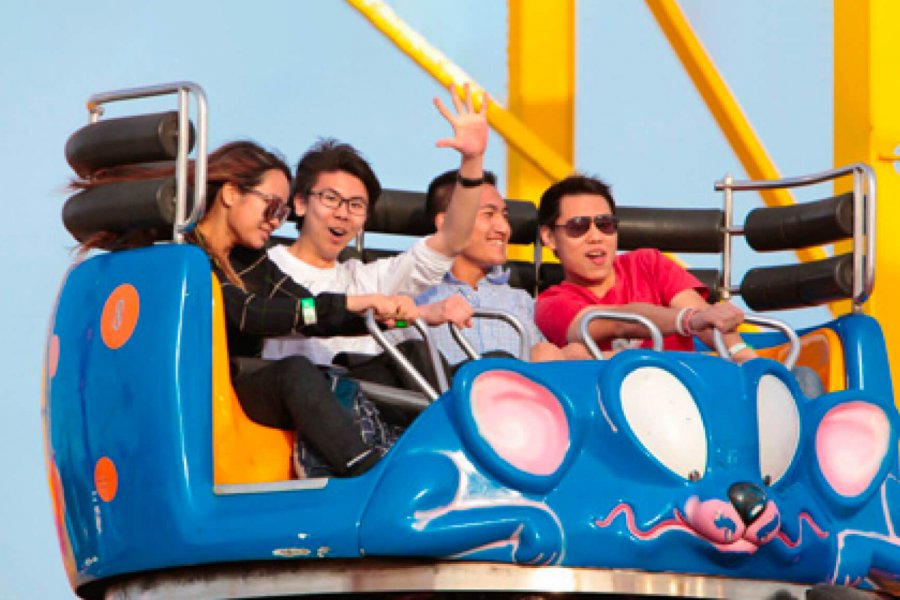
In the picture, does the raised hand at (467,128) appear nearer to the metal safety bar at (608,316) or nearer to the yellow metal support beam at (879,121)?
the metal safety bar at (608,316)

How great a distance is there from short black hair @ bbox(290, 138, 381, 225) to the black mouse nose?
4.80 feet

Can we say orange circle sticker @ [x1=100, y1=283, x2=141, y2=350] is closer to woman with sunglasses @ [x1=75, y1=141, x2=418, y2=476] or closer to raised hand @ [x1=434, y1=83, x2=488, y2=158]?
woman with sunglasses @ [x1=75, y1=141, x2=418, y2=476]

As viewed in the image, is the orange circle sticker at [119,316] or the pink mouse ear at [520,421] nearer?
the pink mouse ear at [520,421]

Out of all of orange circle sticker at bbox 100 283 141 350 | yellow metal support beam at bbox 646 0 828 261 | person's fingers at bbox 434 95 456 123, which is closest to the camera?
orange circle sticker at bbox 100 283 141 350

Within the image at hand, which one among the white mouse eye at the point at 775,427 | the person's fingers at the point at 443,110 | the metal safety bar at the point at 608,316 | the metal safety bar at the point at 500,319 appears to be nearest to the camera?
the white mouse eye at the point at 775,427

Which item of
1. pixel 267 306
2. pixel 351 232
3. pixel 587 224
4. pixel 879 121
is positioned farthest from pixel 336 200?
pixel 879 121

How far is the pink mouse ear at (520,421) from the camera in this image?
152 inches

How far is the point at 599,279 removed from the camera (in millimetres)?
5051

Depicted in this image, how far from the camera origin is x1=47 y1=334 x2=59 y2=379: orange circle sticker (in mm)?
4387

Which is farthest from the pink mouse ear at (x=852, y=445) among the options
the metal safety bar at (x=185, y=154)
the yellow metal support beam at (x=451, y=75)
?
the yellow metal support beam at (x=451, y=75)

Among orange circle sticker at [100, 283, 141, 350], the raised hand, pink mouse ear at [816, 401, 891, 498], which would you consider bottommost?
pink mouse ear at [816, 401, 891, 498]

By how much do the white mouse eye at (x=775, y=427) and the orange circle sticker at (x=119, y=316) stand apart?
1.26 m

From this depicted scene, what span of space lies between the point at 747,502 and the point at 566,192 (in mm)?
1518

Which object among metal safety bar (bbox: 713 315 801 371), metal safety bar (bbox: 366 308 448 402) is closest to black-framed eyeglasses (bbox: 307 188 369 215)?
metal safety bar (bbox: 366 308 448 402)
